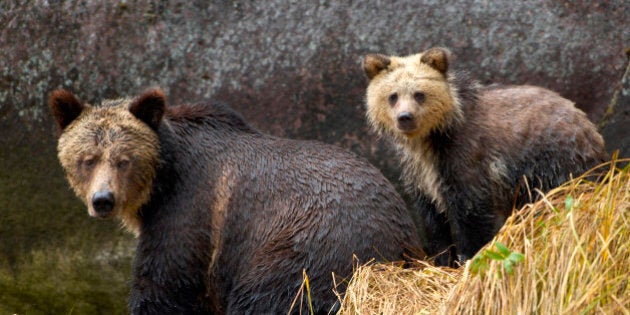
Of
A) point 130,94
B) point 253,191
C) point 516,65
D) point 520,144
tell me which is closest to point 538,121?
point 520,144

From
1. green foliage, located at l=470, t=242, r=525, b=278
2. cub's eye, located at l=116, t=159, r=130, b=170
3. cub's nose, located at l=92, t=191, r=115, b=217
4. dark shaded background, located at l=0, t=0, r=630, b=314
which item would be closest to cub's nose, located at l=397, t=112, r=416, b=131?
dark shaded background, located at l=0, t=0, r=630, b=314

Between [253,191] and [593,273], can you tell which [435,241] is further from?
[593,273]

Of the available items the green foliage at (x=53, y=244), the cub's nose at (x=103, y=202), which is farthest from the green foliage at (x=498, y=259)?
the green foliage at (x=53, y=244)

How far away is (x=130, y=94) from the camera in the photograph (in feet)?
30.1

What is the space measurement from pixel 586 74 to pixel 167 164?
A: 12.0ft

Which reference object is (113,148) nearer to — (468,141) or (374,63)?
(374,63)

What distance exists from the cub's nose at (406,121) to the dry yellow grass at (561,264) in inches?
87.3

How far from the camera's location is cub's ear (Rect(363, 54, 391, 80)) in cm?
824

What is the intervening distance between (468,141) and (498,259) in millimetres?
2696

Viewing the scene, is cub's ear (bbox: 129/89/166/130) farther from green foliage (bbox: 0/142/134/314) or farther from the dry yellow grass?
the dry yellow grass

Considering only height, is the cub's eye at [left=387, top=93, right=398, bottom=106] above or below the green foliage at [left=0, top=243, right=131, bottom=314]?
above

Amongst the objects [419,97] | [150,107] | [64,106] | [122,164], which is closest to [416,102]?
[419,97]

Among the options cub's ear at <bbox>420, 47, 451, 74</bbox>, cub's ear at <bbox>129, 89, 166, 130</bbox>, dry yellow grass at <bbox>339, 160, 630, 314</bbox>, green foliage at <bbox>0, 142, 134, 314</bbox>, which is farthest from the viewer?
green foliage at <bbox>0, 142, 134, 314</bbox>

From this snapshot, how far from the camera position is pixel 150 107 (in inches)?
290
